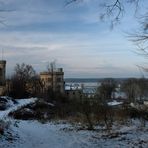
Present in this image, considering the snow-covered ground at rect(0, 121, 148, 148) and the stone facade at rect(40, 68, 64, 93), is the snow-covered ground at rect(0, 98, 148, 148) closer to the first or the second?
the snow-covered ground at rect(0, 121, 148, 148)

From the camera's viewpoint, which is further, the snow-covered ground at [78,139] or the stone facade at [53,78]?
the stone facade at [53,78]

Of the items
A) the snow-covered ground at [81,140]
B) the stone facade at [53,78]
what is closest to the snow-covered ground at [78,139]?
the snow-covered ground at [81,140]

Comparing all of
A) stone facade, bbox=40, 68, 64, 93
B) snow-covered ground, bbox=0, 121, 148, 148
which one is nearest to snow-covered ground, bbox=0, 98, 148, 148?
snow-covered ground, bbox=0, 121, 148, 148

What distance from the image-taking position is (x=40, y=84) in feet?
308

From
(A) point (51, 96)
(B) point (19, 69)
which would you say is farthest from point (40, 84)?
(A) point (51, 96)

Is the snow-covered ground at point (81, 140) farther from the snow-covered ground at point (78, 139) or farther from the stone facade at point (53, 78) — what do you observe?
the stone facade at point (53, 78)

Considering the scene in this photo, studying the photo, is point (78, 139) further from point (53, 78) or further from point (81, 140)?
point (53, 78)

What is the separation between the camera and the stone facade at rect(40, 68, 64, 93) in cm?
10288

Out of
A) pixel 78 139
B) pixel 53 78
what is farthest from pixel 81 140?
pixel 53 78

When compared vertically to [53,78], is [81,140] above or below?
below

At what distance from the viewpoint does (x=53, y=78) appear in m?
107

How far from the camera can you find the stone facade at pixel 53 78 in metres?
103

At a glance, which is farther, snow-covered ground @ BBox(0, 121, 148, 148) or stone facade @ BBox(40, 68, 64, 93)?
stone facade @ BBox(40, 68, 64, 93)

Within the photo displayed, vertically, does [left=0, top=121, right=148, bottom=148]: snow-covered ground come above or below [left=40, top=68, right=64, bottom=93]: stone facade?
below
